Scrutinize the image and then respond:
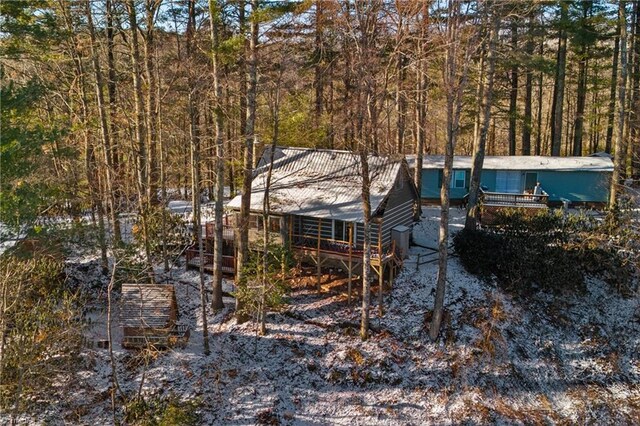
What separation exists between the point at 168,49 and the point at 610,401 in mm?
23652

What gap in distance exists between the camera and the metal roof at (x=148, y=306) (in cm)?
1466

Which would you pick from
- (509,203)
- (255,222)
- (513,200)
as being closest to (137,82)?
(255,222)

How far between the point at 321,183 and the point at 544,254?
8.92m

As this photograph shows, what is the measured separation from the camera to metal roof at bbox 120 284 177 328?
14.7 m

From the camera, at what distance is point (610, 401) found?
13.9m

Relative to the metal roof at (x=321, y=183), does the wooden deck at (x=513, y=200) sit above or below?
below

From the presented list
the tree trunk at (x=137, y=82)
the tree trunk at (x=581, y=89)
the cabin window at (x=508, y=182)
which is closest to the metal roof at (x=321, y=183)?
the tree trunk at (x=137, y=82)

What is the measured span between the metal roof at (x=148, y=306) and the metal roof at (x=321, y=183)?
4689mm

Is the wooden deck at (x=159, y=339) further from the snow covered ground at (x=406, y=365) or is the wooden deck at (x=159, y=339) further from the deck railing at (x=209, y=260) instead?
the deck railing at (x=209, y=260)

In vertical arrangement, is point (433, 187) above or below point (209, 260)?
above

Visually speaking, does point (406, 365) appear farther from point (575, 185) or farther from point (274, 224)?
point (575, 185)

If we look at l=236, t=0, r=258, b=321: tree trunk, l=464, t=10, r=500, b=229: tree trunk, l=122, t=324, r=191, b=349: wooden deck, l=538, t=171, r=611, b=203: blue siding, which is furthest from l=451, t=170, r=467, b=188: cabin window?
l=122, t=324, r=191, b=349: wooden deck

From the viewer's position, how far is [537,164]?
88.0 ft

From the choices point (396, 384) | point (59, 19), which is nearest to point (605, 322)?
point (396, 384)
